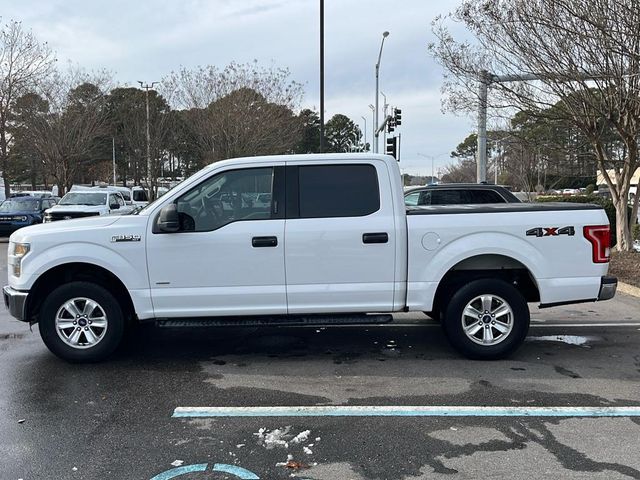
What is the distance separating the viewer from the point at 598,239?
18.6 feet

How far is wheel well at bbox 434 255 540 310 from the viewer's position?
5.80m

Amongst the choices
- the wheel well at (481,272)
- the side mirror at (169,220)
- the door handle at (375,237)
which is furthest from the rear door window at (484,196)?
the side mirror at (169,220)

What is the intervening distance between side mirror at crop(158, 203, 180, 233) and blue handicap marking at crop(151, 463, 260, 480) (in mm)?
2364

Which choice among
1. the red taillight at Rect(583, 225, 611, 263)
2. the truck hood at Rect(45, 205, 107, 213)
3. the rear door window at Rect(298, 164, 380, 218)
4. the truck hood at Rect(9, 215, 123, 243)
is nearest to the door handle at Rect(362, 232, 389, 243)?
the rear door window at Rect(298, 164, 380, 218)

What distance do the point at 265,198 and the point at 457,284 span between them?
213 centimetres

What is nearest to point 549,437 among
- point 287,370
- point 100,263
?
point 287,370

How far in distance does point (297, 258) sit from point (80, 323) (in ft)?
7.34

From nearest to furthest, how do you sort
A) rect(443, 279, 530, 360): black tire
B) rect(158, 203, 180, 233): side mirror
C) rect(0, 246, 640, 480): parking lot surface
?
rect(0, 246, 640, 480): parking lot surface
rect(158, 203, 180, 233): side mirror
rect(443, 279, 530, 360): black tire

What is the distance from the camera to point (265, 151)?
29.0m

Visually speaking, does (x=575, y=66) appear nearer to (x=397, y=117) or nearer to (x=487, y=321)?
(x=487, y=321)

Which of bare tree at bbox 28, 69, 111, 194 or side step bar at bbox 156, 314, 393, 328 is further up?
bare tree at bbox 28, 69, 111, 194

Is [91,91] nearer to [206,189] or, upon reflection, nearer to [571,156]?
[571,156]

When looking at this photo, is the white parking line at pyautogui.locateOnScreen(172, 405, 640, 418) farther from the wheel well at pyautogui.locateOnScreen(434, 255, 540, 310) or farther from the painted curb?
the painted curb

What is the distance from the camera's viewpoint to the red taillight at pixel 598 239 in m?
5.64
